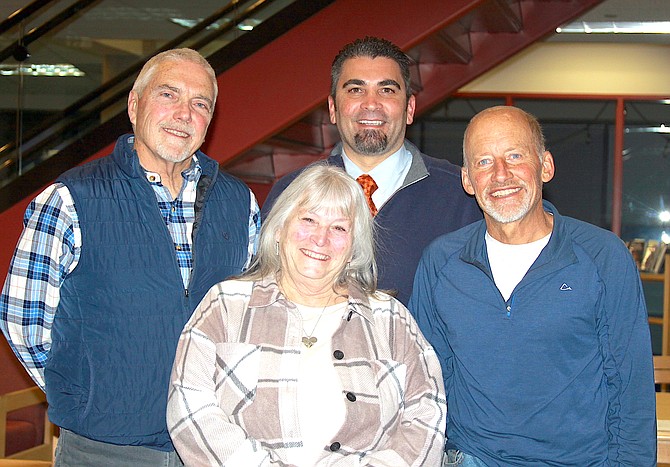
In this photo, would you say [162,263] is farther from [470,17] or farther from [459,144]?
[459,144]

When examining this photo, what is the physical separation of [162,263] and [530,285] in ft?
3.51

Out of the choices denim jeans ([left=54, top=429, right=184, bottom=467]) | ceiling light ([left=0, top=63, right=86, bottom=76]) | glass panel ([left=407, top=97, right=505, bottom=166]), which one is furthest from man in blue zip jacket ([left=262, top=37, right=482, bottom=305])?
glass panel ([left=407, top=97, right=505, bottom=166])

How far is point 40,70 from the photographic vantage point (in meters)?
5.64

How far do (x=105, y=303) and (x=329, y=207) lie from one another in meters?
0.70

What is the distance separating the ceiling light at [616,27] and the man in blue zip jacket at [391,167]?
5182 millimetres

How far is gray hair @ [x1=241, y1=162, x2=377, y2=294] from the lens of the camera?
7.85 ft

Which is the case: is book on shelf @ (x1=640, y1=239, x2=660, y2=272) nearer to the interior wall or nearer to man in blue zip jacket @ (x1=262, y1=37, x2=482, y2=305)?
the interior wall

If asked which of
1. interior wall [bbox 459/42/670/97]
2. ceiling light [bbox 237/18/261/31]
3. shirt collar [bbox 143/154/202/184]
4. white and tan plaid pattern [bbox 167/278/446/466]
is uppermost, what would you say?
interior wall [bbox 459/42/670/97]

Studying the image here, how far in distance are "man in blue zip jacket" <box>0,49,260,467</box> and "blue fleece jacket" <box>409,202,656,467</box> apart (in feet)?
2.88

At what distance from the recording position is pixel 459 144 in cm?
876

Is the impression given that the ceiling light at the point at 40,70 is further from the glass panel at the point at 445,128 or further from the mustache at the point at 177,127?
the glass panel at the point at 445,128

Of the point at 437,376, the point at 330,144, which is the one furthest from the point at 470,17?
the point at 437,376

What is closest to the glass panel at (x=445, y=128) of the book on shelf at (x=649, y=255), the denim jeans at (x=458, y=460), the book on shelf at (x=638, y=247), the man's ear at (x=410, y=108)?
the book on shelf at (x=638, y=247)

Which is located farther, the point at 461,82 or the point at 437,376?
the point at 461,82
